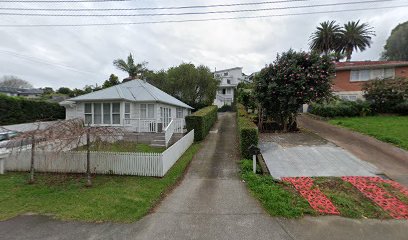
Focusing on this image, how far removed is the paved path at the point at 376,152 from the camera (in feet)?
28.2

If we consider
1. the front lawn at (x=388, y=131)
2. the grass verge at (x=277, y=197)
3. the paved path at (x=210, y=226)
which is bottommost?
the paved path at (x=210, y=226)

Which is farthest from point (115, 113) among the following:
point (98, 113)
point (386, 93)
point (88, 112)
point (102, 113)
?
point (386, 93)

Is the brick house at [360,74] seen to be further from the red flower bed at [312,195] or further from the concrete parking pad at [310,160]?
the red flower bed at [312,195]

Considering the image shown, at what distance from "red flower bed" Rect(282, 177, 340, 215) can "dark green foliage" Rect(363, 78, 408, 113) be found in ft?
63.0

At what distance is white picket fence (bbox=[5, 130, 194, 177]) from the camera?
8.98 metres

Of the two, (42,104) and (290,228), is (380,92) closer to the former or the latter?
(290,228)

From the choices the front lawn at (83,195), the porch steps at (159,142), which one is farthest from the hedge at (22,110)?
the front lawn at (83,195)

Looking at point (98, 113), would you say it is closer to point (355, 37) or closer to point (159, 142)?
point (159, 142)

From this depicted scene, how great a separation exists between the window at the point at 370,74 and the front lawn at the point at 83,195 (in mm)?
25998

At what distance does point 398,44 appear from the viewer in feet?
130

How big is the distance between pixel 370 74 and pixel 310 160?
22350 mm

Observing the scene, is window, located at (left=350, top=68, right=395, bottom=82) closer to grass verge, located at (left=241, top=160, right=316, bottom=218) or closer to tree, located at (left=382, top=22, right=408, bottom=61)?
tree, located at (left=382, top=22, right=408, bottom=61)

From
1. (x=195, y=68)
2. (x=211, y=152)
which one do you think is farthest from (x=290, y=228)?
(x=195, y=68)

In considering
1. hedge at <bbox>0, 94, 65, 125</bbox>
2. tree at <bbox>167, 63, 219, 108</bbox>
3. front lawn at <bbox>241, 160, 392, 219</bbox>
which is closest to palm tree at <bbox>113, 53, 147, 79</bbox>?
tree at <bbox>167, 63, 219, 108</bbox>
